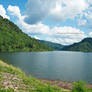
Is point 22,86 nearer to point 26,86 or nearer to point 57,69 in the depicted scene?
point 26,86

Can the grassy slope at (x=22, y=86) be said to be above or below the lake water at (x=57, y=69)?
below

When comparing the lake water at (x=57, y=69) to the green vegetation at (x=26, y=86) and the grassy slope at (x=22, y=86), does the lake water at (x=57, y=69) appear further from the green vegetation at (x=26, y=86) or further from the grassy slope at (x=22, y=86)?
the green vegetation at (x=26, y=86)

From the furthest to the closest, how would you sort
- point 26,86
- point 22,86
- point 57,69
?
point 57,69
point 26,86
point 22,86

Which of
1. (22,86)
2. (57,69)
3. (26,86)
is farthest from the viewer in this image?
(57,69)

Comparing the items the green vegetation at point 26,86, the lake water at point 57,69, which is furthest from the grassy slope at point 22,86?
the lake water at point 57,69

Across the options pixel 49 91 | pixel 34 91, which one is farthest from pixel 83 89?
pixel 34 91

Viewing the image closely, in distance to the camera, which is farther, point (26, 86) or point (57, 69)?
point (57, 69)

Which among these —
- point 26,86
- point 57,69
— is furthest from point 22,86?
point 57,69

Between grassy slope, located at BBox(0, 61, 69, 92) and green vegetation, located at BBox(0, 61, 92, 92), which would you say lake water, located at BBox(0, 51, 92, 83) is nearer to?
grassy slope, located at BBox(0, 61, 69, 92)

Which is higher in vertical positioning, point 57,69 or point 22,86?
point 57,69

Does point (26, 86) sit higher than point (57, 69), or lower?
lower

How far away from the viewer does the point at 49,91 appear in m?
11.9

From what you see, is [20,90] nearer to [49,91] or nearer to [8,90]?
[8,90]

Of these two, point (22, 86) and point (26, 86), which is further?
point (26, 86)
